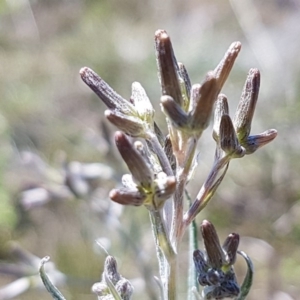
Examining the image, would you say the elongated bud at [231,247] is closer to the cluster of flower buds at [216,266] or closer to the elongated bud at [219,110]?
the cluster of flower buds at [216,266]

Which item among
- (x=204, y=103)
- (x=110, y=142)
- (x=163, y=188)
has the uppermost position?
(x=110, y=142)

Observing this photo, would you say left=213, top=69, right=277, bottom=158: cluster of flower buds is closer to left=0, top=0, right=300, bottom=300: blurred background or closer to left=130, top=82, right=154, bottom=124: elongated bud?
left=130, top=82, right=154, bottom=124: elongated bud

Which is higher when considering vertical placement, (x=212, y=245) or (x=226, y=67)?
(x=226, y=67)

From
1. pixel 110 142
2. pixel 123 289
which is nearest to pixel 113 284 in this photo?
pixel 123 289

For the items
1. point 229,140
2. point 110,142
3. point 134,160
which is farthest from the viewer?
point 110,142

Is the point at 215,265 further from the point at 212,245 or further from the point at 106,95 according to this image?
the point at 106,95

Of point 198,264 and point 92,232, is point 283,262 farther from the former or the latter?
point 198,264

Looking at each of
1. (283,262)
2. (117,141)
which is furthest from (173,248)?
(283,262)
